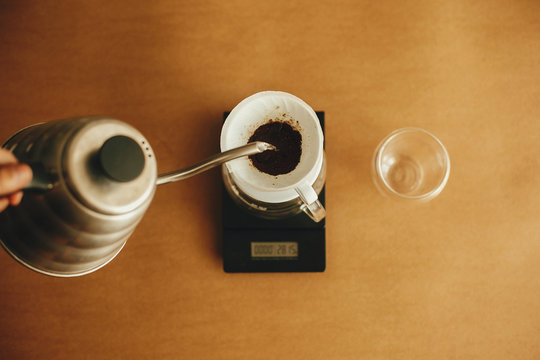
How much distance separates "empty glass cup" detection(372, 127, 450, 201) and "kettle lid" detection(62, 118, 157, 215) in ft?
1.57

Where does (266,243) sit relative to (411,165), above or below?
below

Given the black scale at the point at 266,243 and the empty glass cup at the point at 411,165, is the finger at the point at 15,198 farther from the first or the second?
the empty glass cup at the point at 411,165

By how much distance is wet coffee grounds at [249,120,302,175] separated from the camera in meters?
0.60

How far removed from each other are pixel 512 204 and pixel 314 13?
56 centimetres

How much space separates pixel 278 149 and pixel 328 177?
16 cm

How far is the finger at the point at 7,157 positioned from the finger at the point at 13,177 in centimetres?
3

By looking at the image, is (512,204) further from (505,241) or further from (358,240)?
(358,240)

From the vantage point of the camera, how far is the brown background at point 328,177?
683 mm

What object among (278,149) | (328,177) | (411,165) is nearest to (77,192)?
(278,149)

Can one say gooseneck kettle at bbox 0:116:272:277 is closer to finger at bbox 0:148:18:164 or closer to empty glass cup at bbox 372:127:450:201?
finger at bbox 0:148:18:164

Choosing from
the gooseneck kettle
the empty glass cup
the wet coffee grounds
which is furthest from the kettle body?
the empty glass cup

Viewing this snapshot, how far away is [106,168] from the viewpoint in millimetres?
342

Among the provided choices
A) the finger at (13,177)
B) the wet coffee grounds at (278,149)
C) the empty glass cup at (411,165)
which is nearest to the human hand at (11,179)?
the finger at (13,177)

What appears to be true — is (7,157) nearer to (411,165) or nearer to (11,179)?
(11,179)
